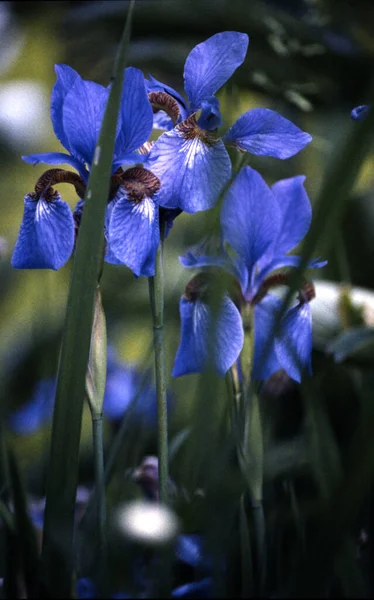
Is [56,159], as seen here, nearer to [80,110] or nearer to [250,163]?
[80,110]

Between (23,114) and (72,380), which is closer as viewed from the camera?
(72,380)

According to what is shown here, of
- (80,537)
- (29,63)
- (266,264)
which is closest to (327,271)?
(266,264)

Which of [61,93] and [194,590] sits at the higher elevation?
[61,93]

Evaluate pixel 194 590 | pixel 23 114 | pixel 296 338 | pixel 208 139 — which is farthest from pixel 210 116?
pixel 23 114

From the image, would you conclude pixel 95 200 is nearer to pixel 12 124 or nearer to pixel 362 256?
pixel 362 256

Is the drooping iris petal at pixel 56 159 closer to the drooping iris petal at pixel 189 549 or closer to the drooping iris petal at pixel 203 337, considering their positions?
the drooping iris petal at pixel 203 337

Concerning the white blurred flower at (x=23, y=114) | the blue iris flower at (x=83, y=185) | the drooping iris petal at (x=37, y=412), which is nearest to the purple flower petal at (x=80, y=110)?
the blue iris flower at (x=83, y=185)
